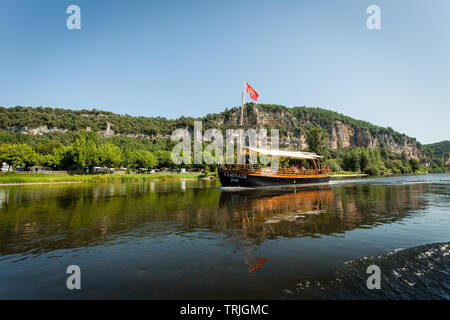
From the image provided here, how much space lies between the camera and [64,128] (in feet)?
538

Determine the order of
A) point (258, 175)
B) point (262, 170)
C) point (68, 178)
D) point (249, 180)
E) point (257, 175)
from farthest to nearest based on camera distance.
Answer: point (68, 178)
point (262, 170)
point (258, 175)
point (257, 175)
point (249, 180)

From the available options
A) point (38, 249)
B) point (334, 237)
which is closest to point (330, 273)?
point (334, 237)

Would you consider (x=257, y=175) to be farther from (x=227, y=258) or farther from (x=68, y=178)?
(x=68, y=178)

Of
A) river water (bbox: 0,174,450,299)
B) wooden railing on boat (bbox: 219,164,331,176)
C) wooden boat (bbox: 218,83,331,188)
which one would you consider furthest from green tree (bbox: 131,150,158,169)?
river water (bbox: 0,174,450,299)

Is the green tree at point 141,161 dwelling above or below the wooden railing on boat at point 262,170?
above

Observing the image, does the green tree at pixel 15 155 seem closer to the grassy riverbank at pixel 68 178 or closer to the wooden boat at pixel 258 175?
the grassy riverbank at pixel 68 178

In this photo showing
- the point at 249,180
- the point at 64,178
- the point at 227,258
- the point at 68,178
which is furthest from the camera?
the point at 68,178

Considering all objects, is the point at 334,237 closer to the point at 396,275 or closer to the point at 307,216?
the point at 396,275

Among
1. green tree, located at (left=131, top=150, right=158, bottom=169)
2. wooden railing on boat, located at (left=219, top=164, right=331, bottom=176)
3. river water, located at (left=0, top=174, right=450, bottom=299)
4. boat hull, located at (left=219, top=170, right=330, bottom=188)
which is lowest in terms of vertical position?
river water, located at (left=0, top=174, right=450, bottom=299)

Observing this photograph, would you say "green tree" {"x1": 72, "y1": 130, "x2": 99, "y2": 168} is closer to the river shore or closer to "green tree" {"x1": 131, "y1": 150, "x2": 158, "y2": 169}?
the river shore

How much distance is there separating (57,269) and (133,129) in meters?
207

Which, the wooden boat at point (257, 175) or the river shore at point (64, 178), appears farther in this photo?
the river shore at point (64, 178)

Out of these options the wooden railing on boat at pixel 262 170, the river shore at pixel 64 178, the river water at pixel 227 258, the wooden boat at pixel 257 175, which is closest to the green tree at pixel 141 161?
the river shore at pixel 64 178

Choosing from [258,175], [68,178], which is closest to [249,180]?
[258,175]
